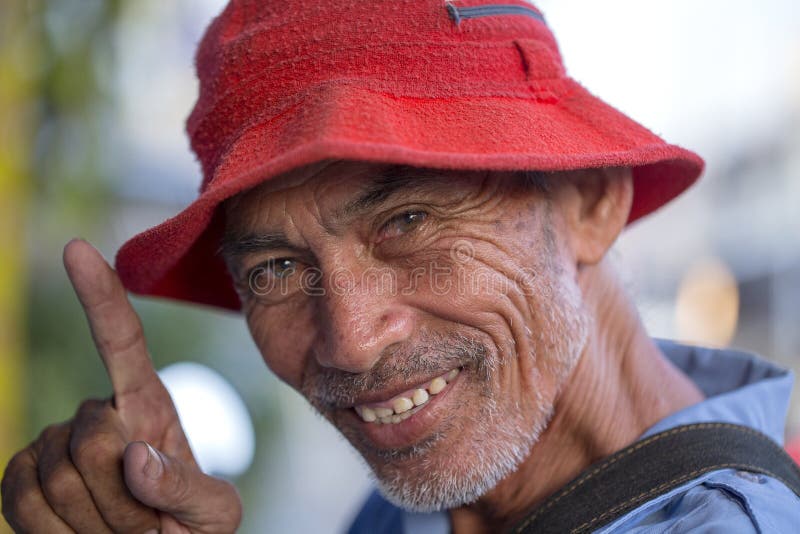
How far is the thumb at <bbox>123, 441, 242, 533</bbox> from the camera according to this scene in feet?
4.59

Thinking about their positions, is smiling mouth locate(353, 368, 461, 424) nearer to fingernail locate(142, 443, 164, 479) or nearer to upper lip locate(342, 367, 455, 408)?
upper lip locate(342, 367, 455, 408)

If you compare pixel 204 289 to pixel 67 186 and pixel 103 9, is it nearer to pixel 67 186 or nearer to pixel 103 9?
pixel 67 186

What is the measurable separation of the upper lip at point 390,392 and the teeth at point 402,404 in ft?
0.06

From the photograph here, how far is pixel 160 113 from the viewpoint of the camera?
15.4 ft

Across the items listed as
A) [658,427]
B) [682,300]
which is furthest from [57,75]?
[682,300]

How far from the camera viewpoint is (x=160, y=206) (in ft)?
16.8

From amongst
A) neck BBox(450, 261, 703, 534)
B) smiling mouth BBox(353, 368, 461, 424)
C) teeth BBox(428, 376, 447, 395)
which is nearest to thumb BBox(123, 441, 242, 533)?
smiling mouth BBox(353, 368, 461, 424)

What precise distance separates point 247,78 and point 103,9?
272 centimetres

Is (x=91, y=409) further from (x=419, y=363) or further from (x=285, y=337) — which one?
(x=419, y=363)

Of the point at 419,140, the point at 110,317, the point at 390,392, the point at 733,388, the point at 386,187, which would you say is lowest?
the point at 733,388

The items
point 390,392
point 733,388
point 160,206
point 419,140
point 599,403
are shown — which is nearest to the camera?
point 419,140

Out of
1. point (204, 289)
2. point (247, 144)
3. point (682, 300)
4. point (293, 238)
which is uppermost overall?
point (247, 144)

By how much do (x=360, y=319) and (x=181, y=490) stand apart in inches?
19.9

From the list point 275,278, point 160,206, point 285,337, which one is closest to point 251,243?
point 275,278
